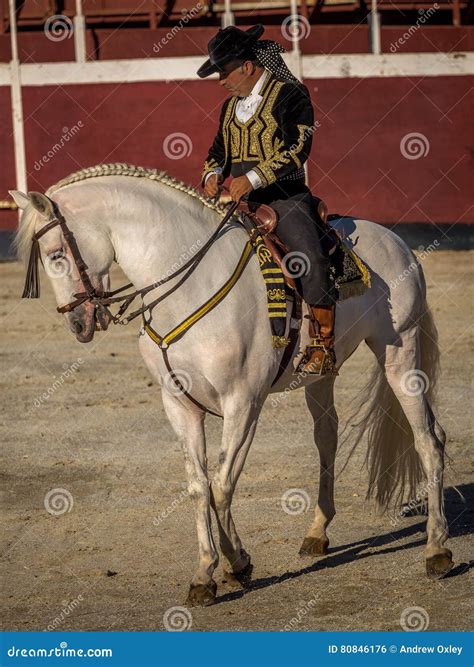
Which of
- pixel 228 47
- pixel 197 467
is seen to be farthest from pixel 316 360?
pixel 228 47

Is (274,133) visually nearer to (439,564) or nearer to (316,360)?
(316,360)

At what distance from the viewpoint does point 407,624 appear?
5422 millimetres

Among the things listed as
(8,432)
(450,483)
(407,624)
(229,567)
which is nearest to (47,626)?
(229,567)

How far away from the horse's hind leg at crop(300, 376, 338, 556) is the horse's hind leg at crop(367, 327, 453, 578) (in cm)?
35

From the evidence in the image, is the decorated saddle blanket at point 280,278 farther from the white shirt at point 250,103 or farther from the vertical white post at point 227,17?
the vertical white post at point 227,17

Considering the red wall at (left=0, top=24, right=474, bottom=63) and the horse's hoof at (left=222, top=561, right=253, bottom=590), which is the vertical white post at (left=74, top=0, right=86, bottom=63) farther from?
the horse's hoof at (left=222, top=561, right=253, bottom=590)

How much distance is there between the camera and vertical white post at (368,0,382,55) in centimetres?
1867

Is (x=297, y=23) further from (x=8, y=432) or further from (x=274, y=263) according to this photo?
(x=274, y=263)

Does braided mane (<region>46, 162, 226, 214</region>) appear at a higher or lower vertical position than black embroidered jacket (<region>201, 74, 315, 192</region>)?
lower

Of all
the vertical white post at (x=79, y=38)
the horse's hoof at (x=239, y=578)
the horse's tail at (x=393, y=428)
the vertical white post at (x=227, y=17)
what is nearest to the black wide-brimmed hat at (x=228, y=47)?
the horse's tail at (x=393, y=428)

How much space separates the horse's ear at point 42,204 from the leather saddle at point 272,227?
3.36 feet

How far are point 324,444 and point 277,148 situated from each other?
173 centimetres

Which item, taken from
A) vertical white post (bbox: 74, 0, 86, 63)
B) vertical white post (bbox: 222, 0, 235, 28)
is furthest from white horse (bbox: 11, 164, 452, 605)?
vertical white post (bbox: 222, 0, 235, 28)

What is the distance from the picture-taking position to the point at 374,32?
61.6 feet
